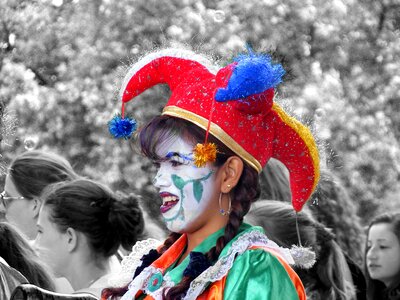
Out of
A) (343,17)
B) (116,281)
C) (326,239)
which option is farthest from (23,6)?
(116,281)

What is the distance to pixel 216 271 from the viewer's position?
2.96 metres

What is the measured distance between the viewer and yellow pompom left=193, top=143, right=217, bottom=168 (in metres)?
3.02

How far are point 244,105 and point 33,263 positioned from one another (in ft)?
4.90

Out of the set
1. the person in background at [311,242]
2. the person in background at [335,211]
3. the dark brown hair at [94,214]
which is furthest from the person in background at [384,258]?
the dark brown hair at [94,214]

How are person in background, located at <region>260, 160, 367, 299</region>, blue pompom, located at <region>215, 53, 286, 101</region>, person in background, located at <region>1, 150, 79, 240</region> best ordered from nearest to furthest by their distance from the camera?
blue pompom, located at <region>215, 53, 286, 101</region> < person in background, located at <region>1, 150, 79, 240</region> < person in background, located at <region>260, 160, 367, 299</region>

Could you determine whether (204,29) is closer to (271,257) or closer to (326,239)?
(326,239)

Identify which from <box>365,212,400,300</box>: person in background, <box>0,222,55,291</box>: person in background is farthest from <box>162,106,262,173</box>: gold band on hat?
<box>365,212,400,300</box>: person in background

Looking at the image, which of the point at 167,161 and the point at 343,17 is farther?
the point at 343,17

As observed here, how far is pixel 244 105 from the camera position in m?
3.04

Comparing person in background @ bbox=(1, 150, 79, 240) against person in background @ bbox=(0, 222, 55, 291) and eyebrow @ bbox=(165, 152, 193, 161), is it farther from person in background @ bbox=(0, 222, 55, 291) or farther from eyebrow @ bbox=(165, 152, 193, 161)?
eyebrow @ bbox=(165, 152, 193, 161)

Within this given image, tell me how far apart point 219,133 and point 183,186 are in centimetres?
20

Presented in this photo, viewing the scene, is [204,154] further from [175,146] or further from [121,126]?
[121,126]

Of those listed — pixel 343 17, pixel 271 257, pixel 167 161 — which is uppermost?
pixel 167 161

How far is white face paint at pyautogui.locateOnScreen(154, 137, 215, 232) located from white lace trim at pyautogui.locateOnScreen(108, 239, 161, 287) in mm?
362
